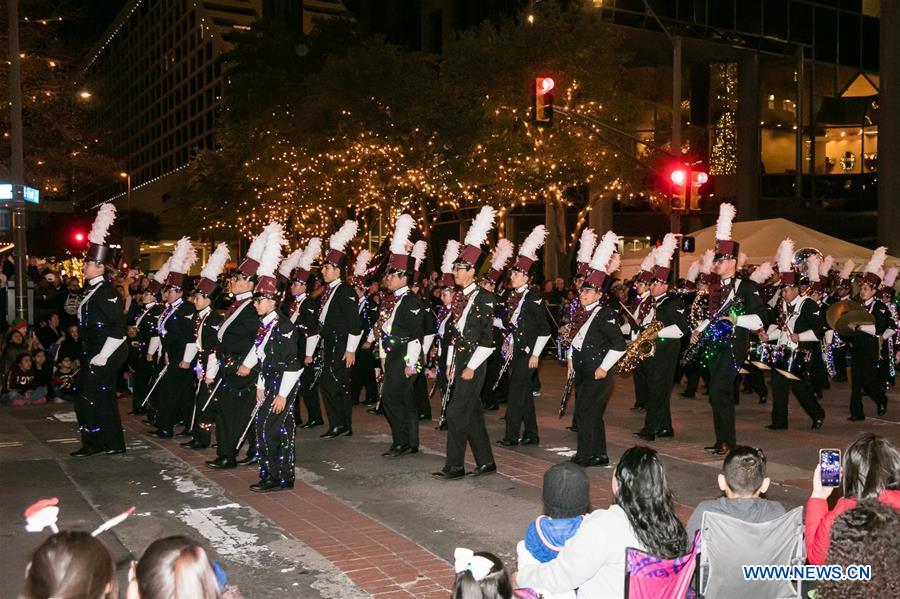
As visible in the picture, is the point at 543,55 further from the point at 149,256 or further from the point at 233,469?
the point at 149,256

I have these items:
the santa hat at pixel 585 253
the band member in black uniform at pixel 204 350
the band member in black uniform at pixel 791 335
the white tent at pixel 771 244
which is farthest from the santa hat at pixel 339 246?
the white tent at pixel 771 244

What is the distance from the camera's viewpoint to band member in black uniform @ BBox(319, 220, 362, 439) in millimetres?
11883

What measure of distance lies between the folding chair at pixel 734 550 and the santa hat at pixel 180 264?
892 cm

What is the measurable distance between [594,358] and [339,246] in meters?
4.43

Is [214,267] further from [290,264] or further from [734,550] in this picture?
[734,550]

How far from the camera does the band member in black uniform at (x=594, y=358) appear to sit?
9953 mm

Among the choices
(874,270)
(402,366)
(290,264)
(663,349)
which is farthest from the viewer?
(874,270)

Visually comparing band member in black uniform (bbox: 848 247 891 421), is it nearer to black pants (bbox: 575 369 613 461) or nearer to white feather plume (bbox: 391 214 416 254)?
black pants (bbox: 575 369 613 461)

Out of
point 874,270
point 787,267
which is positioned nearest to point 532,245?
point 787,267

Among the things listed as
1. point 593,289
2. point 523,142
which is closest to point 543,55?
point 523,142

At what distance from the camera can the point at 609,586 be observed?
4.26 meters

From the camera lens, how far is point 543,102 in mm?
20594

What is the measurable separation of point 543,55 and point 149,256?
231 feet

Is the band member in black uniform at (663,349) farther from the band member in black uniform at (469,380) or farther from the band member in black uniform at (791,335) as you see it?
the band member in black uniform at (469,380)
